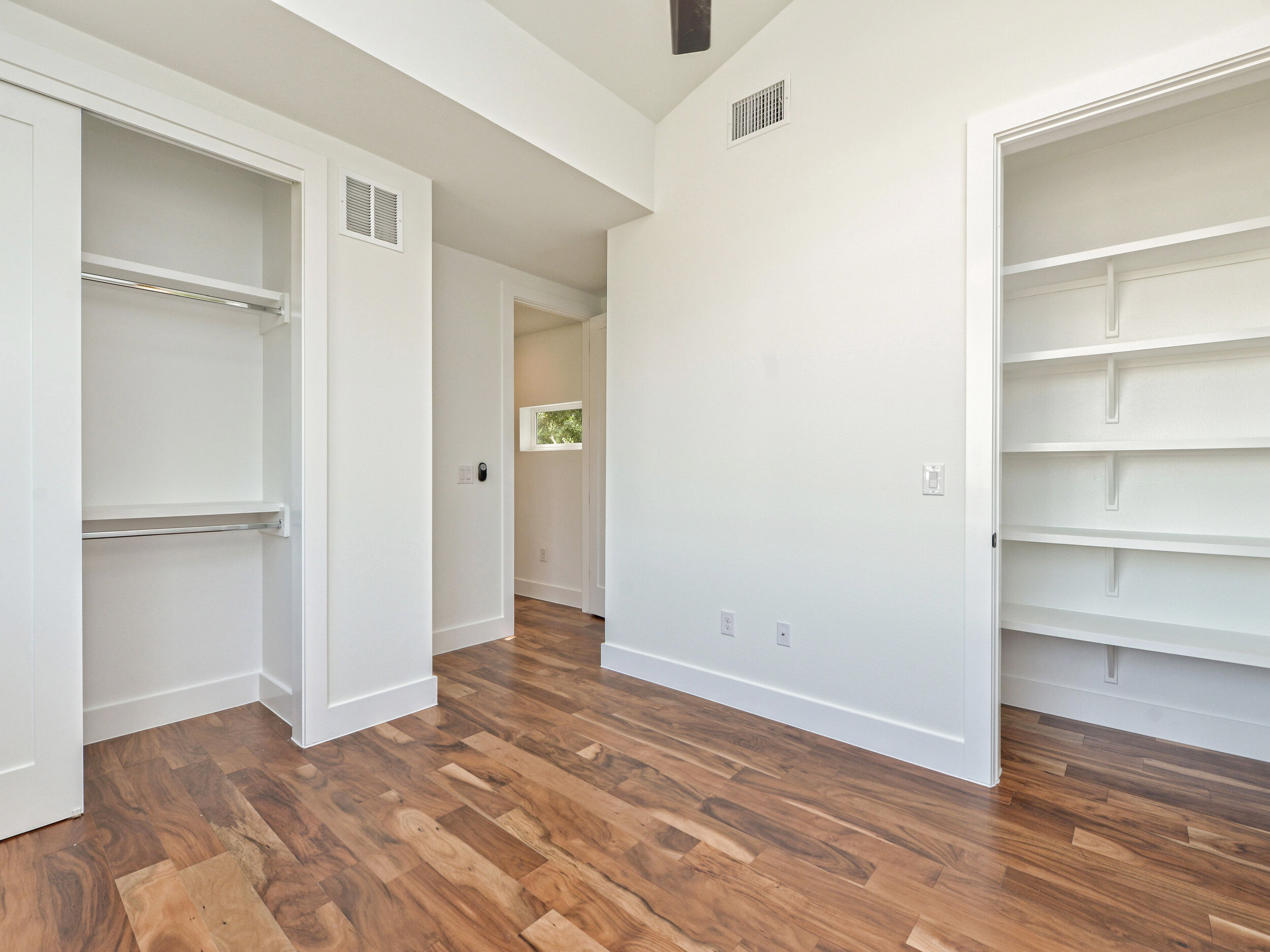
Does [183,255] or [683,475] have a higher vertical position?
[183,255]

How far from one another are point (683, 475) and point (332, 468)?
1.60 m

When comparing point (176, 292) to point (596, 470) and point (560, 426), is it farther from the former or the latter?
point (560, 426)

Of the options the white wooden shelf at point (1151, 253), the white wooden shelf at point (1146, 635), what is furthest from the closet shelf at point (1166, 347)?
the white wooden shelf at point (1146, 635)

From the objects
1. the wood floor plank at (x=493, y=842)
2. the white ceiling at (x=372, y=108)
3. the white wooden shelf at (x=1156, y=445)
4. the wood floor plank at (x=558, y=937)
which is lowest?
the wood floor plank at (x=558, y=937)

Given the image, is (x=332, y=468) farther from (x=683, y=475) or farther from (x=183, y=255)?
(x=683, y=475)

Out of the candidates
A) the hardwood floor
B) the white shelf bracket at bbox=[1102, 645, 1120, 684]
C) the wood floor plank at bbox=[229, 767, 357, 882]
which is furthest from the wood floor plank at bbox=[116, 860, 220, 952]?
the white shelf bracket at bbox=[1102, 645, 1120, 684]

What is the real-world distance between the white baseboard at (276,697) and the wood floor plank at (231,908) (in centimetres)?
85

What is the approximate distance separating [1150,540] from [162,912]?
3259 mm

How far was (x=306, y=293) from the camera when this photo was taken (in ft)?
7.82

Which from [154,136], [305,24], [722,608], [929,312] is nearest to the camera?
[305,24]

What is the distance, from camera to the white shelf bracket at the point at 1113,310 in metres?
2.46

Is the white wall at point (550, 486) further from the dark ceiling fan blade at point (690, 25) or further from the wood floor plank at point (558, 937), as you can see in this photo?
the wood floor plank at point (558, 937)

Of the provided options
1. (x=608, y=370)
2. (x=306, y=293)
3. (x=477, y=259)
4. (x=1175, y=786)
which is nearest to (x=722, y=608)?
(x=608, y=370)

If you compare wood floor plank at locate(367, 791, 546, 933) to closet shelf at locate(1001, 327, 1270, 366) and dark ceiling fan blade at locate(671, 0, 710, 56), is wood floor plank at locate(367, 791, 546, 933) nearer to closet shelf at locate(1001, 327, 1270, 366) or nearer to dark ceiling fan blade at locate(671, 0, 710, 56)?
closet shelf at locate(1001, 327, 1270, 366)
